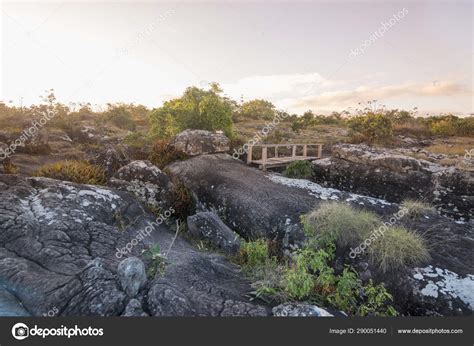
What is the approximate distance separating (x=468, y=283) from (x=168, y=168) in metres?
6.48

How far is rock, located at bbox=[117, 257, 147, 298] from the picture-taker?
323 centimetres

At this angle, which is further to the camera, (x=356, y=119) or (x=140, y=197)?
(x=356, y=119)

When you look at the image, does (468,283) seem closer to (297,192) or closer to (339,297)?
(339,297)

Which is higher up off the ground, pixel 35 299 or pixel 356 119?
pixel 356 119

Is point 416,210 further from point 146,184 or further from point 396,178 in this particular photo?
point 146,184

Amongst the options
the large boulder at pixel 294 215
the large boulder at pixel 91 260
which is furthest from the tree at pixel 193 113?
the large boulder at pixel 91 260

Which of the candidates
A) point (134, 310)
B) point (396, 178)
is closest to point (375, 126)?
point (396, 178)

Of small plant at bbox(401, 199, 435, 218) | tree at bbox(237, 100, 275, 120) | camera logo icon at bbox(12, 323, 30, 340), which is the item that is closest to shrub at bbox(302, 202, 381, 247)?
small plant at bbox(401, 199, 435, 218)

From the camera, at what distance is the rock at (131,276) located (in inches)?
127

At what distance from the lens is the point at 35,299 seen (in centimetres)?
321

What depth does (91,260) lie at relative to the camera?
12.7 ft

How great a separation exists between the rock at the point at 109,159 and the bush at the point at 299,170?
442 cm

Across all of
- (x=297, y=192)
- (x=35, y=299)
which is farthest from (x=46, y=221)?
(x=297, y=192)

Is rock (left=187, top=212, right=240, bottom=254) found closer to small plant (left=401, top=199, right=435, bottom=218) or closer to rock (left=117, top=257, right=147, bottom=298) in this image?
rock (left=117, top=257, right=147, bottom=298)
